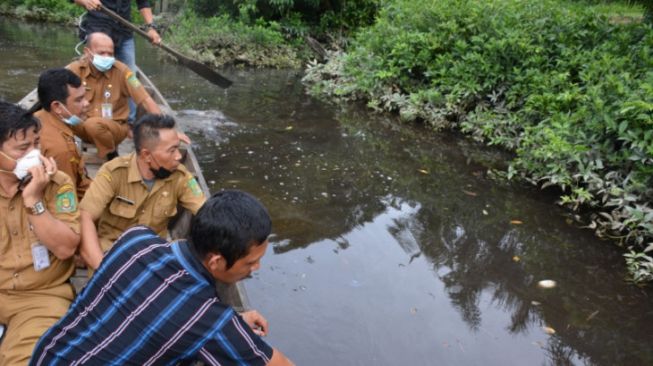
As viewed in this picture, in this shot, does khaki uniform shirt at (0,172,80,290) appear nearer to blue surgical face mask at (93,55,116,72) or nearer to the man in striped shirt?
the man in striped shirt

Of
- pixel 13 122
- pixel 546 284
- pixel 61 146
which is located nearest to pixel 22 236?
pixel 13 122

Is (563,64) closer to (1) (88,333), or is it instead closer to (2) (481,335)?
(2) (481,335)

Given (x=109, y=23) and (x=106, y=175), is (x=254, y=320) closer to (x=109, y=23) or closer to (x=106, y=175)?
(x=106, y=175)

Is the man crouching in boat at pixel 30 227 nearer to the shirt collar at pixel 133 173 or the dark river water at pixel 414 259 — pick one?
the shirt collar at pixel 133 173

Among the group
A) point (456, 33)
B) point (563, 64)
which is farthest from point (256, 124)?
point (563, 64)

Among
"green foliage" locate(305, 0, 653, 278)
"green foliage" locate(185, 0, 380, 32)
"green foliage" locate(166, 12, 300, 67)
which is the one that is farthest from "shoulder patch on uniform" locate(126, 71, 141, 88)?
"green foliage" locate(185, 0, 380, 32)

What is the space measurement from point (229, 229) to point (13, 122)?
121cm

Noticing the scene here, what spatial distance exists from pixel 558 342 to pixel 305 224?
2.21 m

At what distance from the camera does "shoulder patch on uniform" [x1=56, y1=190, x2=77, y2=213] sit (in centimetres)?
224

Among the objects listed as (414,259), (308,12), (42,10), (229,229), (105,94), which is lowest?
(42,10)

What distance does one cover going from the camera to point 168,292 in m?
1.51

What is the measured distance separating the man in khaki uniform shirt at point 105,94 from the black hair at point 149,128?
1.29 metres

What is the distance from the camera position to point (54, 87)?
307 cm

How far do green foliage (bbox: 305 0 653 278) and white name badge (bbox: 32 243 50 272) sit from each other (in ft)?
13.9
